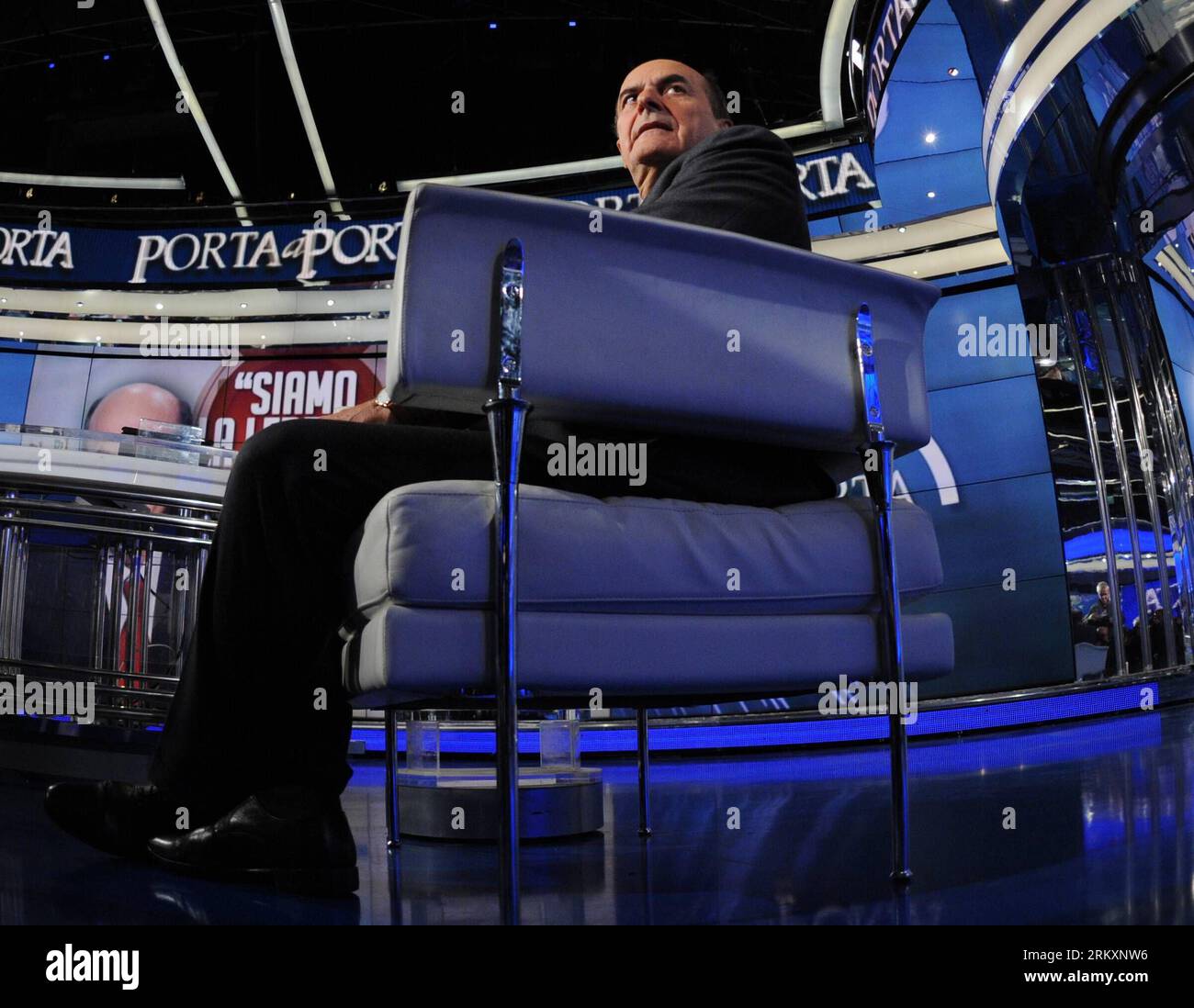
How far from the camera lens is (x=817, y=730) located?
16.4ft

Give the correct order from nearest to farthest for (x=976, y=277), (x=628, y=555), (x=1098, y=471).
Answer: (x=628, y=555) → (x=1098, y=471) → (x=976, y=277)

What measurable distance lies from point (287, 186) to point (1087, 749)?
7404mm

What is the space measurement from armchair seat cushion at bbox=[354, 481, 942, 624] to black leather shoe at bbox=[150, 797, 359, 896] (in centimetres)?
27

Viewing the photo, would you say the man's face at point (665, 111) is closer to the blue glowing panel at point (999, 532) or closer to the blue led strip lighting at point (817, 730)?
the blue led strip lighting at point (817, 730)

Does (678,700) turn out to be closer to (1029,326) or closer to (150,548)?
(150,548)

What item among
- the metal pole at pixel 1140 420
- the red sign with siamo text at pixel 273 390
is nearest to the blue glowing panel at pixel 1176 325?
the metal pole at pixel 1140 420

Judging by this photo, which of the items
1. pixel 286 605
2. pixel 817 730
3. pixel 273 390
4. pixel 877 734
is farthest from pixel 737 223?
pixel 273 390

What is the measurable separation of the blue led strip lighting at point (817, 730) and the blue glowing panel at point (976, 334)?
6.78ft

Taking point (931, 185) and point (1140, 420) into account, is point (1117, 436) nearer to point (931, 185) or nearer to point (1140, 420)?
point (1140, 420)

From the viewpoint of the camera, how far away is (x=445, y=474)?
135cm

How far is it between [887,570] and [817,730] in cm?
379

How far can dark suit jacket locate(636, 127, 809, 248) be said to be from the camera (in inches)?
62.4

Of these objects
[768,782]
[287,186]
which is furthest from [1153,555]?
[287,186]

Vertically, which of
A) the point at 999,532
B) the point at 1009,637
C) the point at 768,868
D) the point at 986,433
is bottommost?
the point at 768,868
